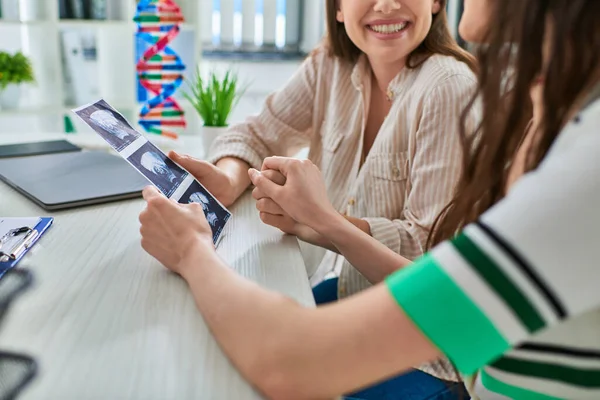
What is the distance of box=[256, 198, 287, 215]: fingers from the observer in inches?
36.4

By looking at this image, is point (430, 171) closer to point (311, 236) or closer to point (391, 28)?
point (311, 236)

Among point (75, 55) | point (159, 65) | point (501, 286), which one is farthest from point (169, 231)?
point (75, 55)

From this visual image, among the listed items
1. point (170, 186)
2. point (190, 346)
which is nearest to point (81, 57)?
point (170, 186)

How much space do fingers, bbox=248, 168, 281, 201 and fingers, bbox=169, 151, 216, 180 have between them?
0.51ft

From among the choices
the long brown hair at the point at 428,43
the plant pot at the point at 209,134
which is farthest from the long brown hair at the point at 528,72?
the plant pot at the point at 209,134

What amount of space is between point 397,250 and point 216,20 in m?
2.38

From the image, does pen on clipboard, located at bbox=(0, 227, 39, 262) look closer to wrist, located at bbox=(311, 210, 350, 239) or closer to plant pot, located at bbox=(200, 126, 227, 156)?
wrist, located at bbox=(311, 210, 350, 239)

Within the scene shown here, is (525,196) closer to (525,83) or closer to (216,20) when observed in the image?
(525,83)

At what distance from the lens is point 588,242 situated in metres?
0.43

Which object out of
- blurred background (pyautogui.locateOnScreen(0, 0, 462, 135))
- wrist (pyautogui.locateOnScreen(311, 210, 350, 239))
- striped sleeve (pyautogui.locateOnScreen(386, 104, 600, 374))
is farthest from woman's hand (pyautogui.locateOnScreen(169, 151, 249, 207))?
blurred background (pyautogui.locateOnScreen(0, 0, 462, 135))

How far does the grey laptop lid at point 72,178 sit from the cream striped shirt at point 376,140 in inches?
8.0

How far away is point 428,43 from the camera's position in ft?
3.99

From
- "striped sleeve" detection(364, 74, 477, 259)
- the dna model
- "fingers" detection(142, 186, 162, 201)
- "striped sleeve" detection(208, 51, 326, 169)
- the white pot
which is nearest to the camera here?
"fingers" detection(142, 186, 162, 201)

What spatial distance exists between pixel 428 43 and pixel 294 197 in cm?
52
